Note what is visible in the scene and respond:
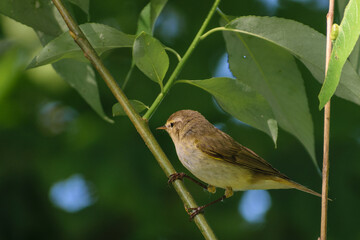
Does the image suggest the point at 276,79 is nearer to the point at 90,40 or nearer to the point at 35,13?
the point at 90,40

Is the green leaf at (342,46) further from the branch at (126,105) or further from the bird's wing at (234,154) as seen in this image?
the bird's wing at (234,154)

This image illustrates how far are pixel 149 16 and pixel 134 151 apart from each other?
7.04 feet

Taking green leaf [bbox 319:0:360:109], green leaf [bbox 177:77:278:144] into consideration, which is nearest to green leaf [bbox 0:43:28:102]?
green leaf [bbox 177:77:278:144]

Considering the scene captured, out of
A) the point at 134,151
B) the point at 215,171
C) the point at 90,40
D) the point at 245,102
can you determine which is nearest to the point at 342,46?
the point at 245,102

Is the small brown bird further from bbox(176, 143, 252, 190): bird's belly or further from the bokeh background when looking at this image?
the bokeh background

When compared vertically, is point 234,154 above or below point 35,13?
below

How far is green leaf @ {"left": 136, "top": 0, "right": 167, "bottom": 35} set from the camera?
5.71 ft

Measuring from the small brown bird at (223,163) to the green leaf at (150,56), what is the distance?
2.63 feet

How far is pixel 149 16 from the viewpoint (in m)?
1.75

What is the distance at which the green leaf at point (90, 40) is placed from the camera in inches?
56.6

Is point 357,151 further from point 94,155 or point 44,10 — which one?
point 44,10

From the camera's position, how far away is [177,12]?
3809 mm

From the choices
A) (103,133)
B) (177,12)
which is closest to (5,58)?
(103,133)

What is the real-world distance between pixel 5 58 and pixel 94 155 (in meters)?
1.01
